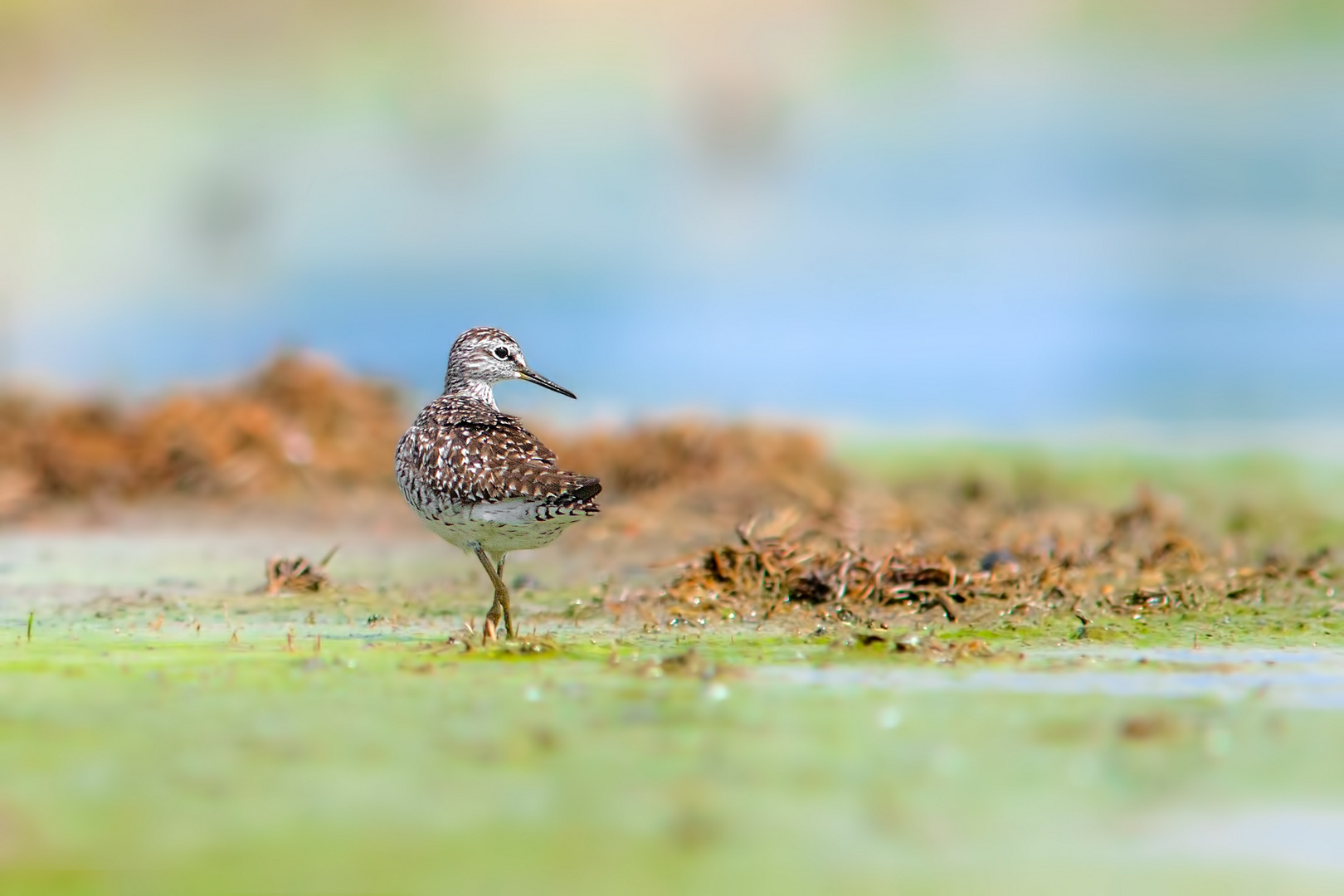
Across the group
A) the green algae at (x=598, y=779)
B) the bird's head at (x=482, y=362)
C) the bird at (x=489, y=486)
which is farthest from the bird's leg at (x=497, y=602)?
the bird's head at (x=482, y=362)

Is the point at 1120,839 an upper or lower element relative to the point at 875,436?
lower

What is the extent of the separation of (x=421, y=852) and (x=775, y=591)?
6026mm

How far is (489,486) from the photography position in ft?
33.2

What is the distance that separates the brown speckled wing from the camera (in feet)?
33.1

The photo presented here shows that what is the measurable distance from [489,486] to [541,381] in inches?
106

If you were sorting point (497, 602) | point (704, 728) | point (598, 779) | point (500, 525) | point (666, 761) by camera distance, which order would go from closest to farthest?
point (598, 779), point (666, 761), point (704, 728), point (500, 525), point (497, 602)

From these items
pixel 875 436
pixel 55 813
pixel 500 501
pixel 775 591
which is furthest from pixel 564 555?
pixel 875 436

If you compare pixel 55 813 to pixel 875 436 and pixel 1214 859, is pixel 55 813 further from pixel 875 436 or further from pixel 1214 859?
pixel 875 436

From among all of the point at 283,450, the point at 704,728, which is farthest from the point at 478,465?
the point at 283,450

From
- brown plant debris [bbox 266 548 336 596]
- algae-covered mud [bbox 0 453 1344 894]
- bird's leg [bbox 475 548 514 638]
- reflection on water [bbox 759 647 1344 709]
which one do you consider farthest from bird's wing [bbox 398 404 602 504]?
reflection on water [bbox 759 647 1344 709]

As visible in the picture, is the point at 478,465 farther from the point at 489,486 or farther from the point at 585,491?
the point at 585,491

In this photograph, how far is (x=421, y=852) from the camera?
18.1 feet

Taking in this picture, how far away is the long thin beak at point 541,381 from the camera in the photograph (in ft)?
41.3

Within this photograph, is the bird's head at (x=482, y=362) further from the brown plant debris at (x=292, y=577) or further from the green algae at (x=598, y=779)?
the green algae at (x=598, y=779)
